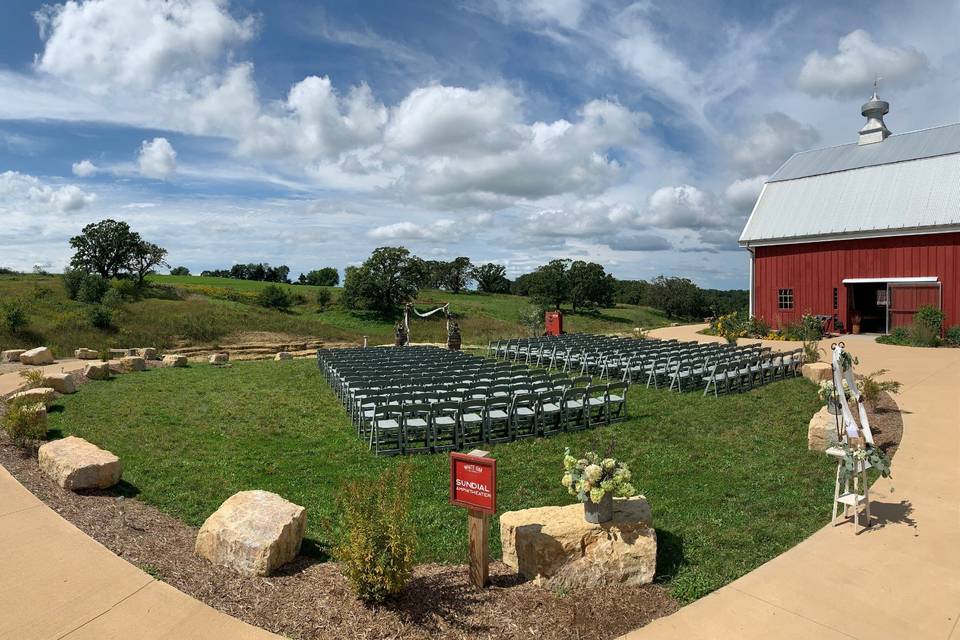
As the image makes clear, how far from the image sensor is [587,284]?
59531mm

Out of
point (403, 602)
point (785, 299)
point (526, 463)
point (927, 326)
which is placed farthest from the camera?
point (785, 299)

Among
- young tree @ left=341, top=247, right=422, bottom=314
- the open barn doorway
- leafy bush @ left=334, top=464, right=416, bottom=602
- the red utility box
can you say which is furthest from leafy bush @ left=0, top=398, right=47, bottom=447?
young tree @ left=341, top=247, right=422, bottom=314

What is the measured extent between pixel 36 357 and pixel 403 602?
20911 millimetres

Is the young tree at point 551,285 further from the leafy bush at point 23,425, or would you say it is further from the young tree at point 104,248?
the leafy bush at point 23,425

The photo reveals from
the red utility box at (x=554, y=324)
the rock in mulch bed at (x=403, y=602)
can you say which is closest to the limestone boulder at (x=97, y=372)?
the rock in mulch bed at (x=403, y=602)

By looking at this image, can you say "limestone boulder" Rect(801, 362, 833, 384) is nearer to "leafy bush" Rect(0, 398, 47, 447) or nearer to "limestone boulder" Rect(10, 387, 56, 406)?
"leafy bush" Rect(0, 398, 47, 447)

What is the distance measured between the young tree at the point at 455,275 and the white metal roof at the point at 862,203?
52.0 m

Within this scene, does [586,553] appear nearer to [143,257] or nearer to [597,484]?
[597,484]

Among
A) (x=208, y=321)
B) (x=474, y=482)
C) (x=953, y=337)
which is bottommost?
(x=953, y=337)

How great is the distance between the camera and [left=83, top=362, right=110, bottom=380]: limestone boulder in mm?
15547

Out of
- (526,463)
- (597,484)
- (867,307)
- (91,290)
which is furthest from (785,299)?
(91,290)

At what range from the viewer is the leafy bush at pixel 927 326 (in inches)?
838

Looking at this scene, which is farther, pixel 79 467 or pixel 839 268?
pixel 839 268

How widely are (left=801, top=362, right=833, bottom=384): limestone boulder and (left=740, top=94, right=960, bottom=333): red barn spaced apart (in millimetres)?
12926
